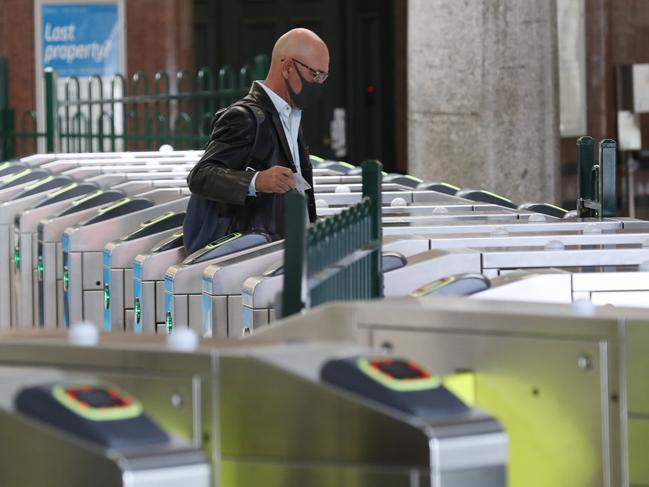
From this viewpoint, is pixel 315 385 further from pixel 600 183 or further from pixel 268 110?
pixel 600 183

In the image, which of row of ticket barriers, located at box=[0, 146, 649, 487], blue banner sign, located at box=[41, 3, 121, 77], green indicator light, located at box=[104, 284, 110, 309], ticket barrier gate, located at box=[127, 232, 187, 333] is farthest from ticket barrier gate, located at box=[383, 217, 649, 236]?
blue banner sign, located at box=[41, 3, 121, 77]

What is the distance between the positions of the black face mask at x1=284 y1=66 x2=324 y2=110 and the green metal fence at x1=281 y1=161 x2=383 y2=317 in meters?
1.42

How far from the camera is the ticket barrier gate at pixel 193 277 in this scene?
160 inches

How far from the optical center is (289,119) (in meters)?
4.84

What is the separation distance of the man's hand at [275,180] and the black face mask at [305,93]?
0.36 metres

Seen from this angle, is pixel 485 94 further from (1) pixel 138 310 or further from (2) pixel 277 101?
(1) pixel 138 310

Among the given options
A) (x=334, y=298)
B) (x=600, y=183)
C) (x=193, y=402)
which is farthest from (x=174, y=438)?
(x=600, y=183)

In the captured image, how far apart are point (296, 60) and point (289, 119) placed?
19 cm

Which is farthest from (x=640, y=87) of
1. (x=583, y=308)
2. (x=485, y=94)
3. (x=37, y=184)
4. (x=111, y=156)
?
(x=583, y=308)

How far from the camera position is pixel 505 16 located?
8844 mm

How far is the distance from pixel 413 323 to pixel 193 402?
1.40ft

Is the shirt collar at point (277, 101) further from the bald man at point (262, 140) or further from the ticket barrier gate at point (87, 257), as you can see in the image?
the ticket barrier gate at point (87, 257)

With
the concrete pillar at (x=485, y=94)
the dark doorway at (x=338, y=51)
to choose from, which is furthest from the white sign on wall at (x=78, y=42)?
the concrete pillar at (x=485, y=94)

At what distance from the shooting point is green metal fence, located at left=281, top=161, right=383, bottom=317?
251 centimetres
